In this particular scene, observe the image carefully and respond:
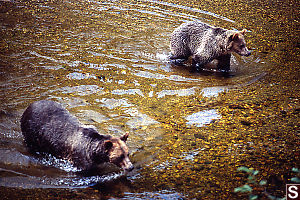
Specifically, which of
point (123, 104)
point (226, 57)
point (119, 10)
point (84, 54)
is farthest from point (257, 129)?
point (119, 10)

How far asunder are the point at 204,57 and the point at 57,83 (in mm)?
4717

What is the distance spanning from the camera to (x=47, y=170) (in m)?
5.64

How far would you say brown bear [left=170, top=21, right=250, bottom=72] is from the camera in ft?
31.9

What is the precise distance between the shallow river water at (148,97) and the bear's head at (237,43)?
2.24ft

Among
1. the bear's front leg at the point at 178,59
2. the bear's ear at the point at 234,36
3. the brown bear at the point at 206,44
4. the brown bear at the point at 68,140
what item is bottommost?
the brown bear at the point at 68,140

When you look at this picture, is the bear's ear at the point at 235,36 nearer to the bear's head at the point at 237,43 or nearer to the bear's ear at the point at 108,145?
the bear's head at the point at 237,43

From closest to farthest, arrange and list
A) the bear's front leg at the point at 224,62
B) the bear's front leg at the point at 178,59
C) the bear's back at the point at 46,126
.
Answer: the bear's back at the point at 46,126, the bear's front leg at the point at 224,62, the bear's front leg at the point at 178,59

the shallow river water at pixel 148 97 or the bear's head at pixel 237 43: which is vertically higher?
the bear's head at pixel 237 43

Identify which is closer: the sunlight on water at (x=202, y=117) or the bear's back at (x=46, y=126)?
the bear's back at (x=46, y=126)

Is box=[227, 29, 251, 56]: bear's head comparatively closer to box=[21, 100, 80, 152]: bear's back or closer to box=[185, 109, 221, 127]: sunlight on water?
box=[185, 109, 221, 127]: sunlight on water

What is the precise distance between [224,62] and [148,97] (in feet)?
10.7

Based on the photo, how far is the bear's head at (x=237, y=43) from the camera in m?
9.62

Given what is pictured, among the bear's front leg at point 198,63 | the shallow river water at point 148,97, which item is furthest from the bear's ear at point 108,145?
the bear's front leg at point 198,63

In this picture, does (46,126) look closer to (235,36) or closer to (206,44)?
(206,44)
